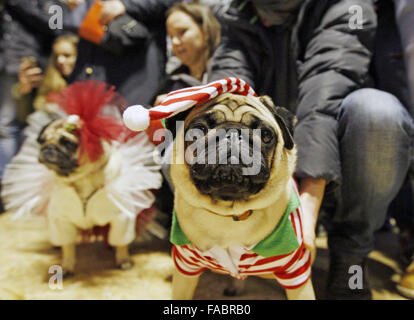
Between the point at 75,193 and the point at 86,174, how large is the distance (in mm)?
72

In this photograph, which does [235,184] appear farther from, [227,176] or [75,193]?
[75,193]

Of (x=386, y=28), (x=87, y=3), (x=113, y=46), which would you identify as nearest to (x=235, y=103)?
(x=386, y=28)

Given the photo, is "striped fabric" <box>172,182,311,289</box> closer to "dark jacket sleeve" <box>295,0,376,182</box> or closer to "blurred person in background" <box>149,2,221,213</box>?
"dark jacket sleeve" <box>295,0,376,182</box>

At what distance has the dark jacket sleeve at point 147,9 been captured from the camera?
1.53 m

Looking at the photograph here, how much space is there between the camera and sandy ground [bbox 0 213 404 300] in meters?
1.10

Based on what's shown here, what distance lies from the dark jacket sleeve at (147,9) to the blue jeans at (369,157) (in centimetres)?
96

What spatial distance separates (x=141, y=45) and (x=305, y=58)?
32.0 inches

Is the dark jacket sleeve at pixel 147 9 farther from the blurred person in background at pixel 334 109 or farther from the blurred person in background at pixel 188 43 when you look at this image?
the blurred person in background at pixel 334 109

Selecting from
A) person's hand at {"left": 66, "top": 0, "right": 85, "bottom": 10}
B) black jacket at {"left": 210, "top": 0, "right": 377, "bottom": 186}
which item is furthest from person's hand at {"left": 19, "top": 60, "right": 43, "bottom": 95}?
black jacket at {"left": 210, "top": 0, "right": 377, "bottom": 186}

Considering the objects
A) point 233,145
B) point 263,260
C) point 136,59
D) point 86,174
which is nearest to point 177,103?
point 233,145

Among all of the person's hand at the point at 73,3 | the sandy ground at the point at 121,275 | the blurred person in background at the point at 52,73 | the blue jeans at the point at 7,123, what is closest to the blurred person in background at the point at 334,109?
the sandy ground at the point at 121,275
